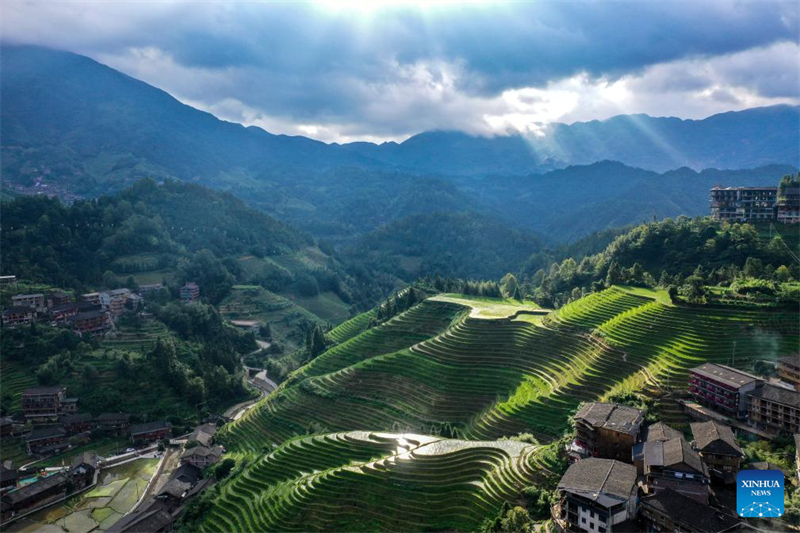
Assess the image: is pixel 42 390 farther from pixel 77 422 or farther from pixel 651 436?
pixel 651 436

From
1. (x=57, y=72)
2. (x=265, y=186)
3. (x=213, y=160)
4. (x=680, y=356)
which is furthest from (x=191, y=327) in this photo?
(x=57, y=72)

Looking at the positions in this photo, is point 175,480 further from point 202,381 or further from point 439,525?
point 439,525

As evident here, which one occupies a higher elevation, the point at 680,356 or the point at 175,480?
the point at 680,356

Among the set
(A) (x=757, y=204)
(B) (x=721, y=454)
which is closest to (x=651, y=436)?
(B) (x=721, y=454)

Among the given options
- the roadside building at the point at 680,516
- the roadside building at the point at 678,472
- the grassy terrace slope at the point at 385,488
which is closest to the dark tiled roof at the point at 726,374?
the roadside building at the point at 678,472

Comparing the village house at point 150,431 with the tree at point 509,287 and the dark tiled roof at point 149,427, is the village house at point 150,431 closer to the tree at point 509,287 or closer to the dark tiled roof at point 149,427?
the dark tiled roof at point 149,427

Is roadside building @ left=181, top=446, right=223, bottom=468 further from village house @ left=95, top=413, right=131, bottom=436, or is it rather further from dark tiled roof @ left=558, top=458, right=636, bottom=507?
dark tiled roof @ left=558, top=458, right=636, bottom=507

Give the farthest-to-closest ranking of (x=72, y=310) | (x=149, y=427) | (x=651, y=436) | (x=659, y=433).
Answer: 1. (x=72, y=310)
2. (x=149, y=427)
3. (x=651, y=436)
4. (x=659, y=433)
